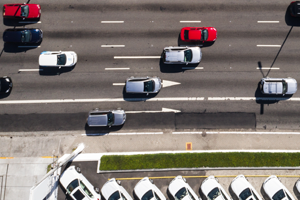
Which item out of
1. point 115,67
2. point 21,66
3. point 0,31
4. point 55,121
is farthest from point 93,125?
point 0,31

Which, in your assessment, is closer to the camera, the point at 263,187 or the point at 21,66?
the point at 263,187

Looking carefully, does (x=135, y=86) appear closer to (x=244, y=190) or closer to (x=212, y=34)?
(x=212, y=34)

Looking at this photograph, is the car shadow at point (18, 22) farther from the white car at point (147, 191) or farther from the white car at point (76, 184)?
the white car at point (147, 191)

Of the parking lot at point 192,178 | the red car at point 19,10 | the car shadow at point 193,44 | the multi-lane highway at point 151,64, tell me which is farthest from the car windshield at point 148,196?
the red car at point 19,10

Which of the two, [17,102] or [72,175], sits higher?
[17,102]

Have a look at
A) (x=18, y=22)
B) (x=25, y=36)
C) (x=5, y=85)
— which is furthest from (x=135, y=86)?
(x=18, y=22)

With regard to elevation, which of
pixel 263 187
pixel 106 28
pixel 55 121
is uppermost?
pixel 106 28

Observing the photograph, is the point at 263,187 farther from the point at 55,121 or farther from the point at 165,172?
the point at 55,121
